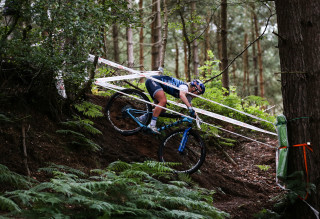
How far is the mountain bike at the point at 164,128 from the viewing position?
23.1 ft

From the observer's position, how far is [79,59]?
5945 millimetres

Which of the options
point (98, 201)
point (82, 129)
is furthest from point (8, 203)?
point (82, 129)

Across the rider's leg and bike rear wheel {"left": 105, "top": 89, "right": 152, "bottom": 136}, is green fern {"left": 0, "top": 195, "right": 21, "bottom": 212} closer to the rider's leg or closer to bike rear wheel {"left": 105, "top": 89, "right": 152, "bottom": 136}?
the rider's leg

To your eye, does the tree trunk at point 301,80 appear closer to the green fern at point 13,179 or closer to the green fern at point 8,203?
the green fern at point 13,179

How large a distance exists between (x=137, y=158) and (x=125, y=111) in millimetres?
1206

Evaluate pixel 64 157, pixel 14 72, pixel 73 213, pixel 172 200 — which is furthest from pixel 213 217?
pixel 14 72

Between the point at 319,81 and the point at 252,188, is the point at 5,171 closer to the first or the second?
the point at 319,81

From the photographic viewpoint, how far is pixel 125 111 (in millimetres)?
7812

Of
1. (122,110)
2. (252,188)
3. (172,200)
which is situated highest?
(122,110)

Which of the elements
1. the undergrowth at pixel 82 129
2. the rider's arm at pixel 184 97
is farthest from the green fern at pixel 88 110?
the rider's arm at pixel 184 97

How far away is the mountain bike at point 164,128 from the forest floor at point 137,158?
266 millimetres

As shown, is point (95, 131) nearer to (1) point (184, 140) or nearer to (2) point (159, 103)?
(2) point (159, 103)

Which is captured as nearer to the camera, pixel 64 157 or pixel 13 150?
pixel 13 150

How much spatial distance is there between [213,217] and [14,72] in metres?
3.84
